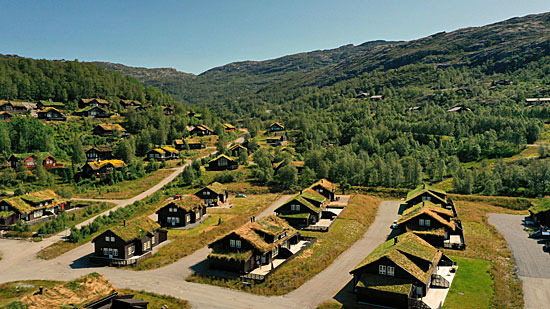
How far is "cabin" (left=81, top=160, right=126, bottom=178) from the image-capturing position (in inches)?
3595

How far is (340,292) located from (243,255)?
1148cm

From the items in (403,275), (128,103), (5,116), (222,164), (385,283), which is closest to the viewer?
(385,283)

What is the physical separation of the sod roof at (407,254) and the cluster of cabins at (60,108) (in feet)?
414

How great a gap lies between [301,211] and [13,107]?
119 m

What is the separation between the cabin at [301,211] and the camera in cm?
5910

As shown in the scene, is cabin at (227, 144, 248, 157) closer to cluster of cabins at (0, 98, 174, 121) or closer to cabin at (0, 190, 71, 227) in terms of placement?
cluster of cabins at (0, 98, 174, 121)

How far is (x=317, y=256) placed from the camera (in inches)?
1800

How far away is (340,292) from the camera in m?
36.3

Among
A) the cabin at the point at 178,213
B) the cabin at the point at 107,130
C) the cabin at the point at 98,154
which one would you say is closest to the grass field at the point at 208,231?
the cabin at the point at 178,213

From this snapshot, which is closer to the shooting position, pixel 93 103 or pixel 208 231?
pixel 208 231

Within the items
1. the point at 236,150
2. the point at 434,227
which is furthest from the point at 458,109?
the point at 434,227

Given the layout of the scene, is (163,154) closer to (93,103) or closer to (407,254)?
(93,103)

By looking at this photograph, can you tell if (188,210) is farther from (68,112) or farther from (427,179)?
(68,112)

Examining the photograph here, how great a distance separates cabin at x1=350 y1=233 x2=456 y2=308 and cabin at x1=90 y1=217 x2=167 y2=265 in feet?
90.3
